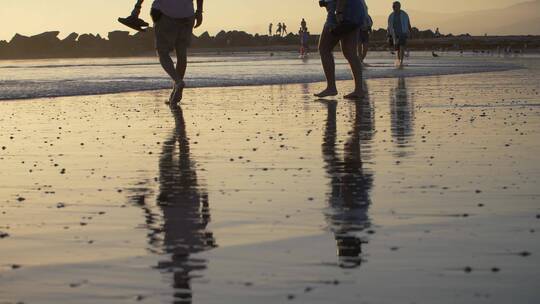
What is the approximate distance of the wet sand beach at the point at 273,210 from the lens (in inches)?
180

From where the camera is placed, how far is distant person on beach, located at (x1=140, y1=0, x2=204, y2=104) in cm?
1586

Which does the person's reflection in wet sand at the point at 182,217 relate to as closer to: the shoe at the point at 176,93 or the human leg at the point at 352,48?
the shoe at the point at 176,93

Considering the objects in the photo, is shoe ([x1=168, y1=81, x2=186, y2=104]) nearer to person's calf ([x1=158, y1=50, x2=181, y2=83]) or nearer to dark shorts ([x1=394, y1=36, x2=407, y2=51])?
person's calf ([x1=158, y1=50, x2=181, y2=83])

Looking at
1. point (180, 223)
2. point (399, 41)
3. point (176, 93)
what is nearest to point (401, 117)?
point (176, 93)

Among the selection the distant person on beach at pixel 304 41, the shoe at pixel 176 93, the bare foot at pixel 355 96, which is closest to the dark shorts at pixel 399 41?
the bare foot at pixel 355 96

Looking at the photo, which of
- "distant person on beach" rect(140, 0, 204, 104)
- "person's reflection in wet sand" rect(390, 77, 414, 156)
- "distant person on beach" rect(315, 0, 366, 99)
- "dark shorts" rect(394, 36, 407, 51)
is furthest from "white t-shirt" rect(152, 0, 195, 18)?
"dark shorts" rect(394, 36, 407, 51)

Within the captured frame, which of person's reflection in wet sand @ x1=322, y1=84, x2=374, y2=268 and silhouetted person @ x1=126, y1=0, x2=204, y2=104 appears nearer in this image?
person's reflection in wet sand @ x1=322, y1=84, x2=374, y2=268

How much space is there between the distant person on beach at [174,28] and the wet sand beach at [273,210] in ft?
9.93

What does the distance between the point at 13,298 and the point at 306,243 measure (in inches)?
58.0

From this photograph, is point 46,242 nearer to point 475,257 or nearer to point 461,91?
point 475,257

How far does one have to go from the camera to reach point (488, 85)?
66.7 feet

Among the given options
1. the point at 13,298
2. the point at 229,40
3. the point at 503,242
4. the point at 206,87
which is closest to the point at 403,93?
the point at 206,87

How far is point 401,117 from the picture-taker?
42.7ft

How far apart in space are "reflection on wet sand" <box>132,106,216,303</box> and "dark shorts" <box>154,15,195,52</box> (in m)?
6.76
